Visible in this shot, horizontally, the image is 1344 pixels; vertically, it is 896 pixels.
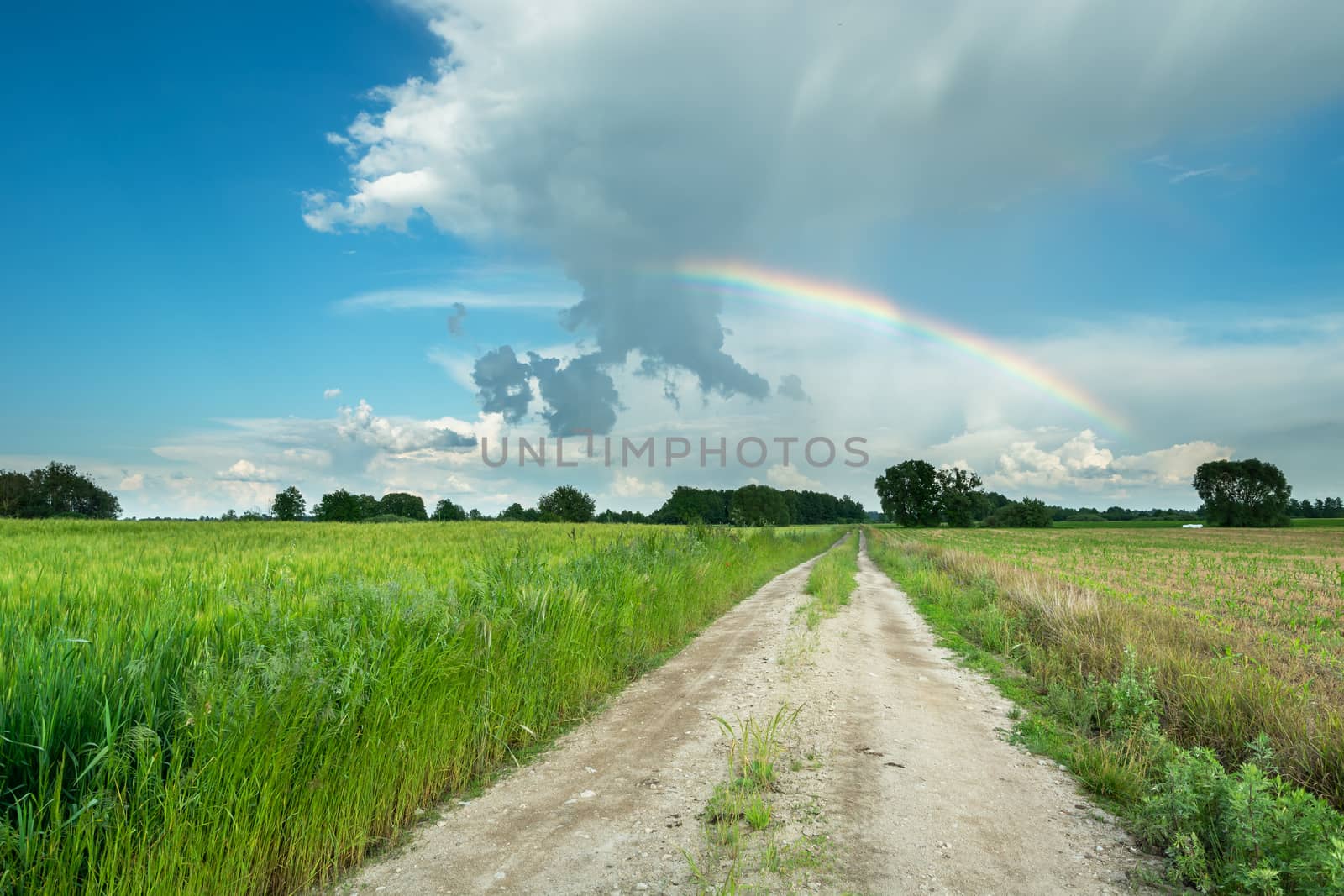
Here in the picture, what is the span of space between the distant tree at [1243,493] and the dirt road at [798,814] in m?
149

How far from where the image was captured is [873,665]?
33.2ft

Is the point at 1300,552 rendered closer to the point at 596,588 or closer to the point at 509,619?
the point at 596,588

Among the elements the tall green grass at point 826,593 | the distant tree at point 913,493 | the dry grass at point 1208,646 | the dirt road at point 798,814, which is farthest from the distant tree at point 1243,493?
the dirt road at point 798,814

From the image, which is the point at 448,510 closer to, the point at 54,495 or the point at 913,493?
the point at 54,495

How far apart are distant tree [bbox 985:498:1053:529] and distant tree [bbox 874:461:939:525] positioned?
14.5 m

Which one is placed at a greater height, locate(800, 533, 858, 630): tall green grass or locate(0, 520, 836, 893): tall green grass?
locate(0, 520, 836, 893): tall green grass

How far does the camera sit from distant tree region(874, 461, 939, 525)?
146000 millimetres

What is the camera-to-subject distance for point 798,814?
16.5ft

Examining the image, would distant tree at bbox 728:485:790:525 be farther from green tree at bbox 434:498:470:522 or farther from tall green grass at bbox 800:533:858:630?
tall green grass at bbox 800:533:858:630

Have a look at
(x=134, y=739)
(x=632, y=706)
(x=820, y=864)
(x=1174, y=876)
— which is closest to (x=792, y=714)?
(x=632, y=706)

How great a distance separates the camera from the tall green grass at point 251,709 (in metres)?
3.32

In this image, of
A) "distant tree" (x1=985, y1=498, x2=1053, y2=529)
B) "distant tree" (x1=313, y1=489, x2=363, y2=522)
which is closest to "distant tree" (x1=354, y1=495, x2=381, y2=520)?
"distant tree" (x1=313, y1=489, x2=363, y2=522)

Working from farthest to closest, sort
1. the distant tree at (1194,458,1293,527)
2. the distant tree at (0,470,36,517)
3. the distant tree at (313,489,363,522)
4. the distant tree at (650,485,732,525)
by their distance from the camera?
the distant tree at (650,485,732,525) → the distant tree at (1194,458,1293,527) → the distant tree at (313,489,363,522) → the distant tree at (0,470,36,517)

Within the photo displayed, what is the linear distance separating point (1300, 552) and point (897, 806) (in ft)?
157
